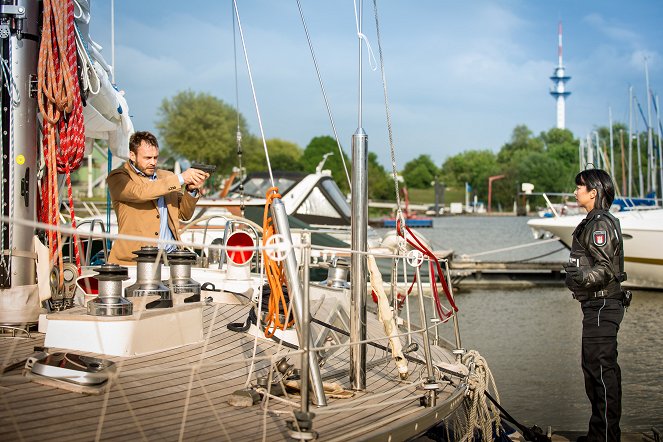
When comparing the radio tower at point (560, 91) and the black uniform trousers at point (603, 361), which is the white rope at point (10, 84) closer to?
the black uniform trousers at point (603, 361)

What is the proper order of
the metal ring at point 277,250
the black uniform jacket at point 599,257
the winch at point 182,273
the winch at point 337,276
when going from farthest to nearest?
the winch at point 337,276 → the winch at point 182,273 → the black uniform jacket at point 599,257 → the metal ring at point 277,250

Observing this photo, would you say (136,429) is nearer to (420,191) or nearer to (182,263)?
(182,263)

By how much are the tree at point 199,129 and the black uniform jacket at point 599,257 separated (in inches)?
2700

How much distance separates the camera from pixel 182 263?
5.76 metres

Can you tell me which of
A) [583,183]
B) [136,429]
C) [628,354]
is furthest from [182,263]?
[628,354]

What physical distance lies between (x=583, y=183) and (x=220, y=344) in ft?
8.92

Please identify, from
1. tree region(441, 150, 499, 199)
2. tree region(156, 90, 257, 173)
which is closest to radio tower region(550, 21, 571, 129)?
tree region(441, 150, 499, 199)

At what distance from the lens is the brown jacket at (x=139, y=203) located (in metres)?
5.84

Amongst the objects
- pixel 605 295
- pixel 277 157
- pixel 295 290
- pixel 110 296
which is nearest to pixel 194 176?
pixel 110 296

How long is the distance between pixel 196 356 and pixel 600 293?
8.88ft

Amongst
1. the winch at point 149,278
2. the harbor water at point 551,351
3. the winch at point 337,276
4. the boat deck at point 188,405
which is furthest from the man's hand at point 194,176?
the harbor water at point 551,351

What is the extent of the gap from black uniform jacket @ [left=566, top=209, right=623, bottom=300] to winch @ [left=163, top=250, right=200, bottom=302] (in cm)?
257

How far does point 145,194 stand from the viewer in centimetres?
586

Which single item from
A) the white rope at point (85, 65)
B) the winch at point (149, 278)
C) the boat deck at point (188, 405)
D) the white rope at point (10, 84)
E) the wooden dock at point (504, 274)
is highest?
the white rope at point (85, 65)
